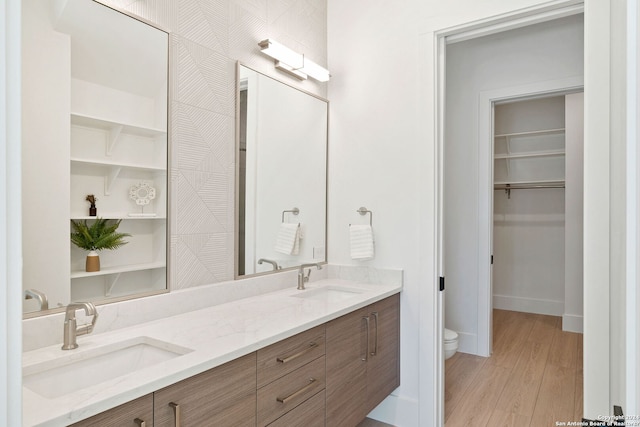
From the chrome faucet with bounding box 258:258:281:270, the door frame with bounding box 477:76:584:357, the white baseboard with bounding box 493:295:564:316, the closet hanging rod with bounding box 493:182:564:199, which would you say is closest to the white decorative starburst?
Result: the chrome faucet with bounding box 258:258:281:270

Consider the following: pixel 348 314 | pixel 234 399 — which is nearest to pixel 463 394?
pixel 348 314

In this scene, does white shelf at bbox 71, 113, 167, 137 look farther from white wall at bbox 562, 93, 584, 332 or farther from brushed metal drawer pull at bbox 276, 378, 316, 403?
white wall at bbox 562, 93, 584, 332

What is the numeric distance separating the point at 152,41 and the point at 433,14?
1530 millimetres

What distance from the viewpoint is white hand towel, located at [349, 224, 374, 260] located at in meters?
2.43

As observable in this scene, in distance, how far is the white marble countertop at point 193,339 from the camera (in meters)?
0.92

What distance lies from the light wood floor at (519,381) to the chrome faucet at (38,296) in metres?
2.18

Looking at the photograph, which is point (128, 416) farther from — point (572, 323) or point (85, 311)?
point (572, 323)

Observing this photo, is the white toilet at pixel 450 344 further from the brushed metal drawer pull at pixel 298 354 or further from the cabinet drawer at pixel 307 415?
the brushed metal drawer pull at pixel 298 354

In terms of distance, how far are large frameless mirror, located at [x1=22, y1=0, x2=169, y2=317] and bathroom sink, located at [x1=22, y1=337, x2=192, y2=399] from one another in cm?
20

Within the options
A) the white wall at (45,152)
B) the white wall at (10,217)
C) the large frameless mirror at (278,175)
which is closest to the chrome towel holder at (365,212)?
the large frameless mirror at (278,175)

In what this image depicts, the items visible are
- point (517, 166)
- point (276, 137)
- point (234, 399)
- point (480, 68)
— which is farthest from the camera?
point (517, 166)

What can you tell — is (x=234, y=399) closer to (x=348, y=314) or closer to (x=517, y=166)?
(x=348, y=314)

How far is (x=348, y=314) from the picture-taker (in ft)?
6.22

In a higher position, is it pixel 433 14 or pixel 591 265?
pixel 433 14
